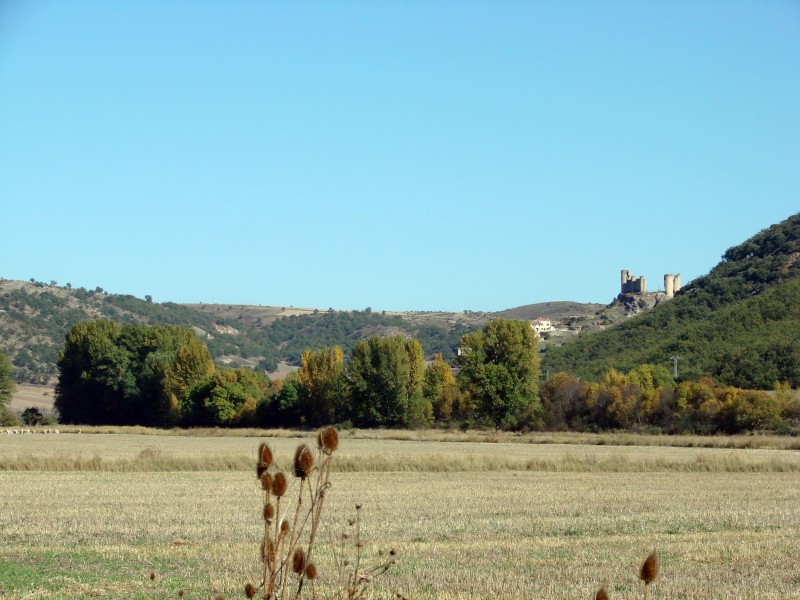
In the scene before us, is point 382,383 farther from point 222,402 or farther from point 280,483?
point 280,483

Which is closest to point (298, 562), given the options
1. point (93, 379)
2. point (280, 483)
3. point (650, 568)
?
point (280, 483)

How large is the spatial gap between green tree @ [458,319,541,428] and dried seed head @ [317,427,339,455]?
67775mm

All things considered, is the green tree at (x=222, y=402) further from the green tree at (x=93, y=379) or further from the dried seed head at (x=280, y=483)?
the dried seed head at (x=280, y=483)

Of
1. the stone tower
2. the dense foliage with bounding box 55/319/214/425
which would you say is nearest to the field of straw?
the dense foliage with bounding box 55/319/214/425

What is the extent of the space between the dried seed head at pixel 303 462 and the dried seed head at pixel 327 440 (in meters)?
0.08

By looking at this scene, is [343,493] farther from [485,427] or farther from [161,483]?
[485,427]

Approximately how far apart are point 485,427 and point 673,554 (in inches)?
2363

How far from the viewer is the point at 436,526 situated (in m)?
18.0

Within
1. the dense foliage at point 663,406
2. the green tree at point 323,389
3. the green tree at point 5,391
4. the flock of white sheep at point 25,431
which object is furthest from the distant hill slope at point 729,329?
the green tree at point 5,391

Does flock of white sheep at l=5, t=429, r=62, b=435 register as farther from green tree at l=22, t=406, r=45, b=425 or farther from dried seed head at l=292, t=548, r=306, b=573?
dried seed head at l=292, t=548, r=306, b=573

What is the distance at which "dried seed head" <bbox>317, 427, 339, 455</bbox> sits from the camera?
4.55m

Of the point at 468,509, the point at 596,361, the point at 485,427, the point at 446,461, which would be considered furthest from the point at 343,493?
the point at 596,361

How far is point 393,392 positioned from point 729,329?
40.0 m

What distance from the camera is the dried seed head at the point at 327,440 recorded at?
455 centimetres
